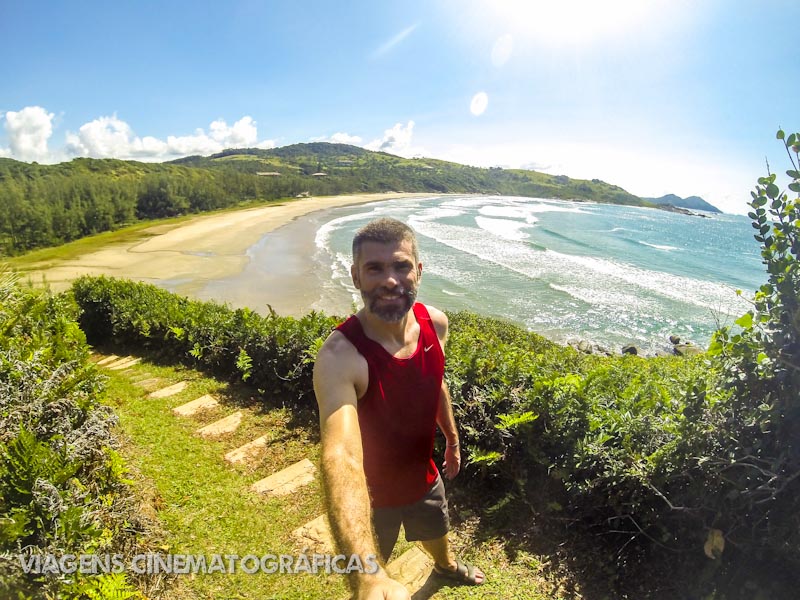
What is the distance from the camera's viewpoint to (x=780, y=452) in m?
2.35

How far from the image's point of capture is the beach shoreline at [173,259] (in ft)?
84.0

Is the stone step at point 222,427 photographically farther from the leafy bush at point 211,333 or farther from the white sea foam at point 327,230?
the white sea foam at point 327,230

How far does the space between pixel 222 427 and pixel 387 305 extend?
413 centimetres

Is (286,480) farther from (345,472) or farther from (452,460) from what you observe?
(345,472)

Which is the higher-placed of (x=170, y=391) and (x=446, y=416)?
(x=446, y=416)

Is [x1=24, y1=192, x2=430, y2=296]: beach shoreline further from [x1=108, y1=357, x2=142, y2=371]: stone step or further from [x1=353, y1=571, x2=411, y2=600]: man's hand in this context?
[x1=353, y1=571, x2=411, y2=600]: man's hand

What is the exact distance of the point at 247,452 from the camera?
193 inches

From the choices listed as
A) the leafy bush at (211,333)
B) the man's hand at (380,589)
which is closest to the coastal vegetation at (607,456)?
the man's hand at (380,589)

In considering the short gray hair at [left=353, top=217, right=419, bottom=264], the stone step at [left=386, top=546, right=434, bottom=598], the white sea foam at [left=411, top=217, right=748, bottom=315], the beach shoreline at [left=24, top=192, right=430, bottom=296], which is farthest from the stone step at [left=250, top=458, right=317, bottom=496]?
the white sea foam at [left=411, top=217, right=748, bottom=315]

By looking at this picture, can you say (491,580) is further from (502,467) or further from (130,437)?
(130,437)

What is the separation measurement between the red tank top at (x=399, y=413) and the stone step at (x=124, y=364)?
23.4ft

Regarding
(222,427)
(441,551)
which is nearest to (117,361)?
(222,427)

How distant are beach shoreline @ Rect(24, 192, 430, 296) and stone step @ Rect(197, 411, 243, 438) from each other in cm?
1701

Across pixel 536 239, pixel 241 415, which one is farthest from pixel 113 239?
pixel 241 415
